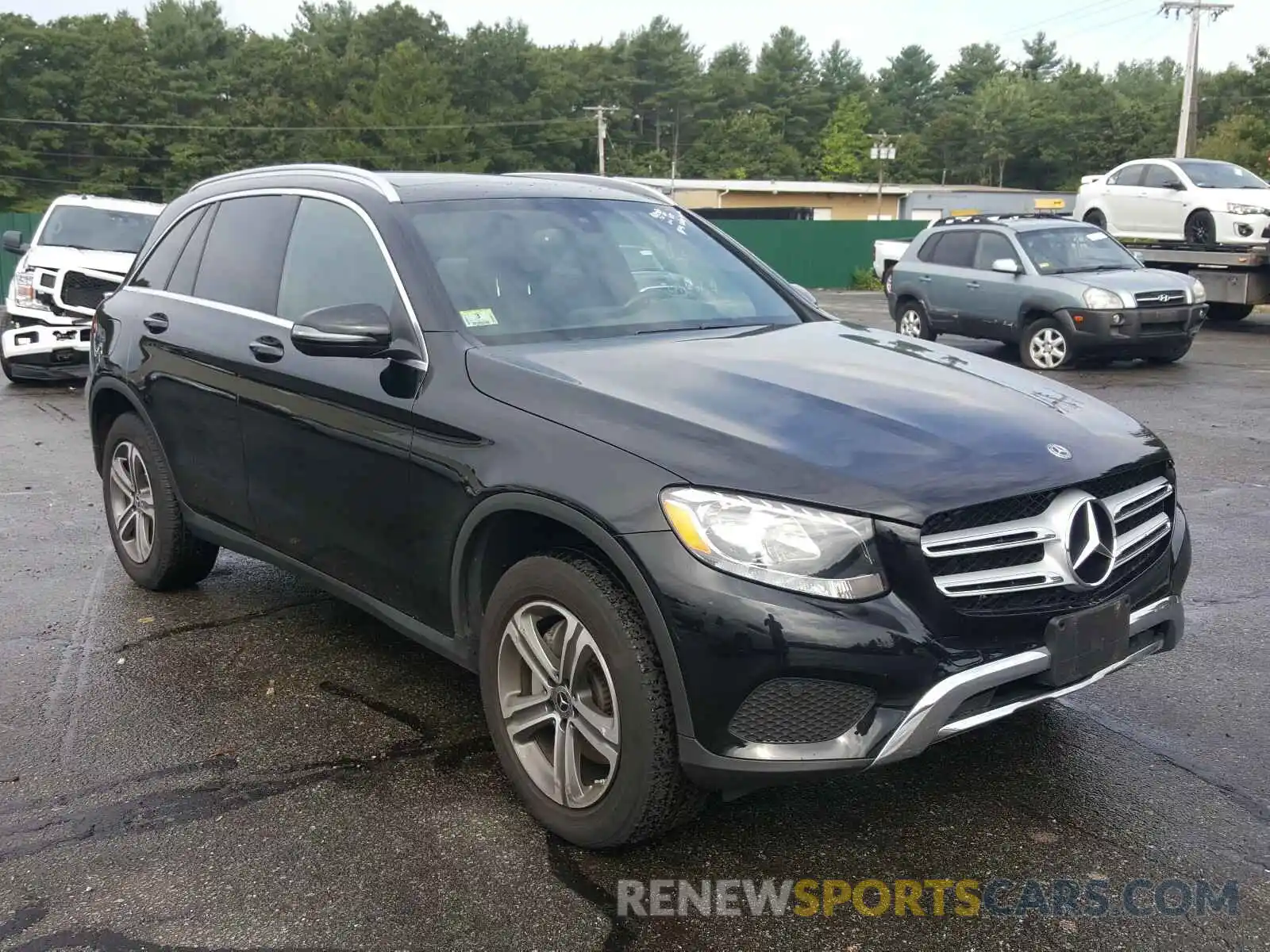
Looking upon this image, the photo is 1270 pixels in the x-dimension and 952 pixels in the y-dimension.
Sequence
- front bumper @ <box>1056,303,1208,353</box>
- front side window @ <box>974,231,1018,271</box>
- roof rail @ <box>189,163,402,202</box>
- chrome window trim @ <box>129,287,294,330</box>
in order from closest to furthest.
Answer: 1. roof rail @ <box>189,163,402,202</box>
2. chrome window trim @ <box>129,287,294,330</box>
3. front bumper @ <box>1056,303,1208,353</box>
4. front side window @ <box>974,231,1018,271</box>

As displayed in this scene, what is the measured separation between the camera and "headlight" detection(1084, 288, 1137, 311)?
1356 cm

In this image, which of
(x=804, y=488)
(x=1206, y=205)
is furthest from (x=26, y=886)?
(x=1206, y=205)

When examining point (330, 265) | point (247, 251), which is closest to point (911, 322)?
point (247, 251)

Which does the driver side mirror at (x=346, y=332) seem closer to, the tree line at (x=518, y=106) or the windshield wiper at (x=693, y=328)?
the windshield wiper at (x=693, y=328)

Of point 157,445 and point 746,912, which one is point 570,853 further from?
point 157,445

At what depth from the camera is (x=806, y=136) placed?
339 ft

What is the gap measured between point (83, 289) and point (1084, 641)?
12.8 meters

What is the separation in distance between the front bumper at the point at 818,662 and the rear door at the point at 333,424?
3.84 ft

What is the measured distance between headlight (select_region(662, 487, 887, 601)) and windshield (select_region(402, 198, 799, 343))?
118cm

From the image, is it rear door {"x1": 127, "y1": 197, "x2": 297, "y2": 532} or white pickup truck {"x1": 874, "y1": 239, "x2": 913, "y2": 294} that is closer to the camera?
rear door {"x1": 127, "y1": 197, "x2": 297, "y2": 532}

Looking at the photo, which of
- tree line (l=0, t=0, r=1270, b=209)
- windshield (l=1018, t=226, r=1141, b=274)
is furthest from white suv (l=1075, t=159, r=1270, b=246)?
tree line (l=0, t=0, r=1270, b=209)

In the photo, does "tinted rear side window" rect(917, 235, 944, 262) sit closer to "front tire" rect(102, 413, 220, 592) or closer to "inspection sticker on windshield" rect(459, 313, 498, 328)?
"front tire" rect(102, 413, 220, 592)

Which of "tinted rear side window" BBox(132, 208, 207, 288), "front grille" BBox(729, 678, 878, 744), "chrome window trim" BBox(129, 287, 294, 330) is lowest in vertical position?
"front grille" BBox(729, 678, 878, 744)

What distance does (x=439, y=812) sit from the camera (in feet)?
11.5
